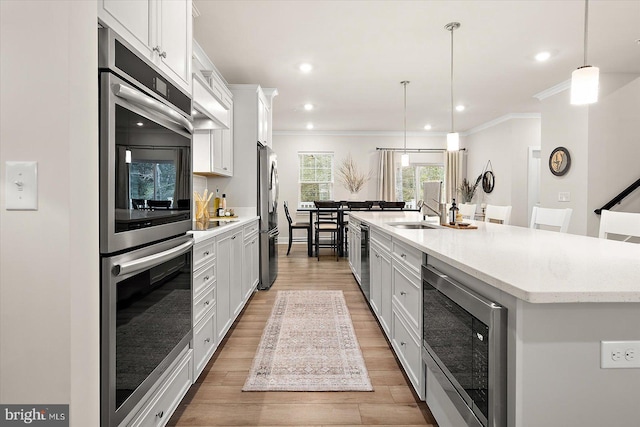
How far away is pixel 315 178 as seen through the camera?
8.44m

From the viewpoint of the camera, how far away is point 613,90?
450 centimetres

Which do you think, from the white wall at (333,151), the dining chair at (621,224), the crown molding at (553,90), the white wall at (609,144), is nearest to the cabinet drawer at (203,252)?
the dining chair at (621,224)

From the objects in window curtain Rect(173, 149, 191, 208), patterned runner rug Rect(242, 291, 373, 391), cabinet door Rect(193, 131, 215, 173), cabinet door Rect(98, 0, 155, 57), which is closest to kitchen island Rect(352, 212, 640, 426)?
patterned runner rug Rect(242, 291, 373, 391)

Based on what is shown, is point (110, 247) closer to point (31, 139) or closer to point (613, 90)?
point (31, 139)

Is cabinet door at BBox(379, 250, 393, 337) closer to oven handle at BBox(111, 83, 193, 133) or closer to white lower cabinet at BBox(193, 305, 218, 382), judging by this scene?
white lower cabinet at BBox(193, 305, 218, 382)

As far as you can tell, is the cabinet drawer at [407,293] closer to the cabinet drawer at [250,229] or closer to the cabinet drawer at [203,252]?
the cabinet drawer at [203,252]

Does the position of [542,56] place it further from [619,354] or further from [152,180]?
[152,180]

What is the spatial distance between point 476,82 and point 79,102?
4.98m

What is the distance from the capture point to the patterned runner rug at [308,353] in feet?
6.79

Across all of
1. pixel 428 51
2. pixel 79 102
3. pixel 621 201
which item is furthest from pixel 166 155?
pixel 621 201

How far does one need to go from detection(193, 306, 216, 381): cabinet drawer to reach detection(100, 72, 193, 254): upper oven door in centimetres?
67

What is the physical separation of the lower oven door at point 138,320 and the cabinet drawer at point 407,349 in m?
1.18

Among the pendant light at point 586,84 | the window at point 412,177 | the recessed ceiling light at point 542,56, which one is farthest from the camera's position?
the window at point 412,177

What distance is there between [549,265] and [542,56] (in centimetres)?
375
